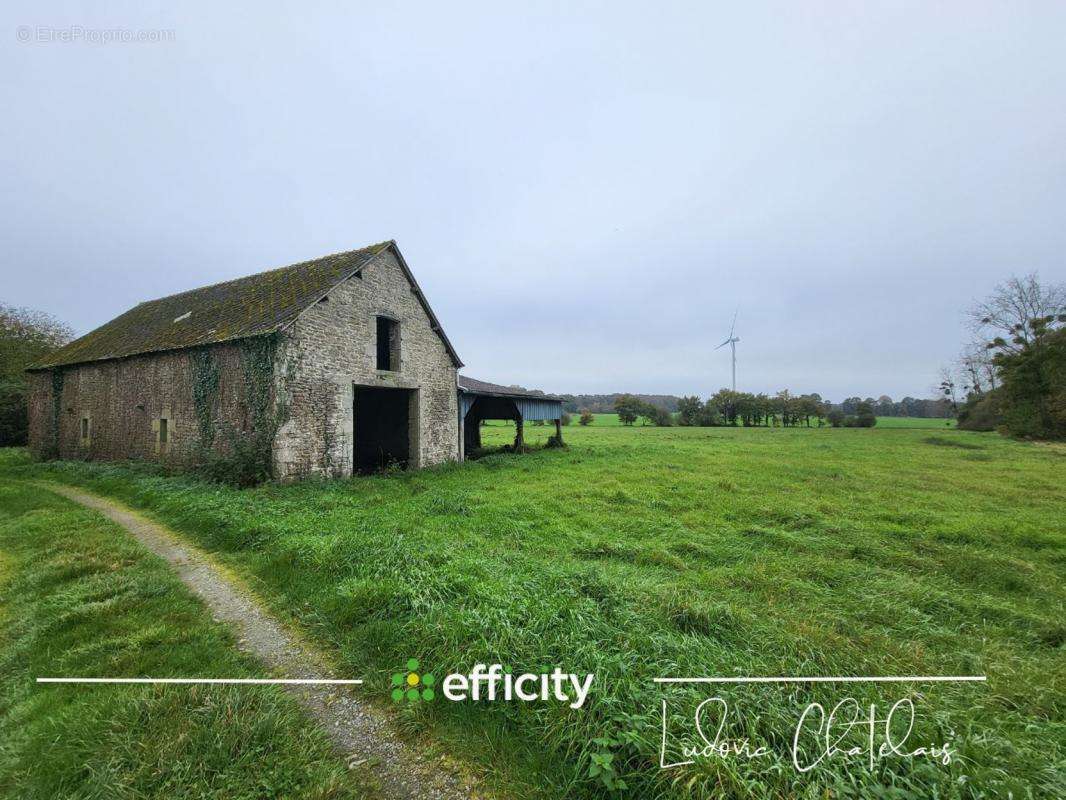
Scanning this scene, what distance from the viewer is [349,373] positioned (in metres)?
13.2

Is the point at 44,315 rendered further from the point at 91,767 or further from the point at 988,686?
the point at 988,686

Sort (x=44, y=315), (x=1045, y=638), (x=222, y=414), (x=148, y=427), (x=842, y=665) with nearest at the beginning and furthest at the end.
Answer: (x=842, y=665) → (x=1045, y=638) → (x=222, y=414) → (x=148, y=427) → (x=44, y=315)

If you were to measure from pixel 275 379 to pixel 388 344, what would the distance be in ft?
15.6

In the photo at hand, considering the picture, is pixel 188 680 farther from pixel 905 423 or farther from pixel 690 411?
pixel 905 423

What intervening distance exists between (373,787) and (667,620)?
309cm

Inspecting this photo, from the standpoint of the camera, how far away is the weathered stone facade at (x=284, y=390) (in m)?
11.6

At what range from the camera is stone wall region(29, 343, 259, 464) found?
1230 centimetres

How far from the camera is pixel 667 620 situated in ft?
14.5

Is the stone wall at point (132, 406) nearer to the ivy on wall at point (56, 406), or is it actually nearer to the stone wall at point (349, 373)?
the ivy on wall at point (56, 406)

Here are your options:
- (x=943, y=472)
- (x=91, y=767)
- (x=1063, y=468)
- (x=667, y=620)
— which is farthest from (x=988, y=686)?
(x=1063, y=468)

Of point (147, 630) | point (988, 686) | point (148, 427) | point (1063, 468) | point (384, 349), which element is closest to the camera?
point (988, 686)

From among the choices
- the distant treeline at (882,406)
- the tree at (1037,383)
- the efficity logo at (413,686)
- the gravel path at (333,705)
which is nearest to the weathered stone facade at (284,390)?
the gravel path at (333,705)

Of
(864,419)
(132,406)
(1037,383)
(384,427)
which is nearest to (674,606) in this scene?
(384,427)
